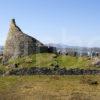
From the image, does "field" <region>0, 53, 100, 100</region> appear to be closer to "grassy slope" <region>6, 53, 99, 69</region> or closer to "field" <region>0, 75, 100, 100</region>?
"field" <region>0, 75, 100, 100</region>

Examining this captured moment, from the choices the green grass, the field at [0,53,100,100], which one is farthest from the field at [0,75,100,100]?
the green grass

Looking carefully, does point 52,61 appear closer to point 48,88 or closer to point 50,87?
point 50,87

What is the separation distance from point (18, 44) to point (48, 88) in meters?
25.0

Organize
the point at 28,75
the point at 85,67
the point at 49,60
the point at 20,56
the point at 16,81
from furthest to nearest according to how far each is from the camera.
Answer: the point at 20,56 < the point at 49,60 < the point at 85,67 < the point at 28,75 < the point at 16,81

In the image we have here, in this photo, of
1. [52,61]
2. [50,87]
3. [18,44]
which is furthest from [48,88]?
[18,44]

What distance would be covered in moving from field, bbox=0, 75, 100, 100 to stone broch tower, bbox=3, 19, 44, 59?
16.7 meters

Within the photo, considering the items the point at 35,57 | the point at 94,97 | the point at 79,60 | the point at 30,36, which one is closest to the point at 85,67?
the point at 79,60

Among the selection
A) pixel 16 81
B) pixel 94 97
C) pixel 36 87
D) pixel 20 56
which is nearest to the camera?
pixel 94 97

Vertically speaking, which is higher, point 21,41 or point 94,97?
point 21,41

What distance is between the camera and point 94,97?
36.2 m

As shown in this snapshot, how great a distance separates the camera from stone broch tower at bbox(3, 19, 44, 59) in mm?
63000

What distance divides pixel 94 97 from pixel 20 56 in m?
29.0

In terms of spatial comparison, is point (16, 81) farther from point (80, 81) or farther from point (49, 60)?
point (49, 60)

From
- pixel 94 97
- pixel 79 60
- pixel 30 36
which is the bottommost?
pixel 94 97
